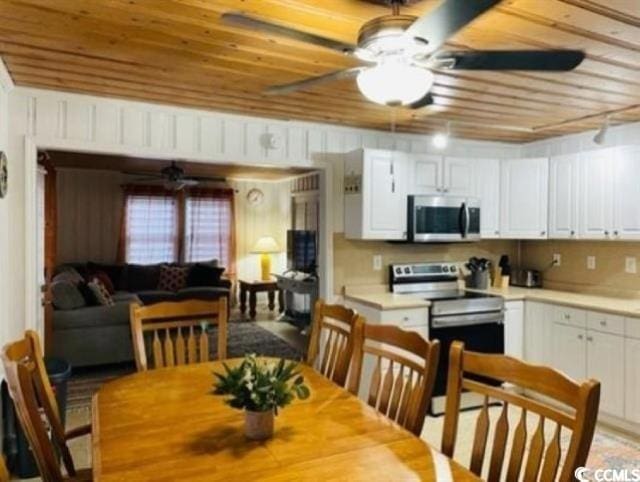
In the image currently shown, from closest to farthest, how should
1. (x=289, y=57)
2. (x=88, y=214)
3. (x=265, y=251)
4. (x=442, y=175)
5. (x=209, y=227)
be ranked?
(x=289, y=57), (x=442, y=175), (x=88, y=214), (x=265, y=251), (x=209, y=227)

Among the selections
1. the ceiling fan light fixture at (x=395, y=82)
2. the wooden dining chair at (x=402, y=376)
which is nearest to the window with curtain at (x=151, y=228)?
the wooden dining chair at (x=402, y=376)

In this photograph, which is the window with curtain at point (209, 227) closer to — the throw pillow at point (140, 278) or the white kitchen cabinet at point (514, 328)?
the throw pillow at point (140, 278)

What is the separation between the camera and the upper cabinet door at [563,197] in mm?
4184

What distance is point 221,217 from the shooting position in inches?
341

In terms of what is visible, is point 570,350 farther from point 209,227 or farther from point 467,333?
point 209,227

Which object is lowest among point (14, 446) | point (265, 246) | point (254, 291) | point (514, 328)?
point (14, 446)

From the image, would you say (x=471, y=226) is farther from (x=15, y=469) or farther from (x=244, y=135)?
(x=15, y=469)

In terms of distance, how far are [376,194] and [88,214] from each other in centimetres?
574

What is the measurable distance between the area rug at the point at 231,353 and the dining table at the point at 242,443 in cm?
271

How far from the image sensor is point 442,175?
4258 mm

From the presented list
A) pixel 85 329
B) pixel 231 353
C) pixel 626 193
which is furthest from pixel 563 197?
pixel 85 329

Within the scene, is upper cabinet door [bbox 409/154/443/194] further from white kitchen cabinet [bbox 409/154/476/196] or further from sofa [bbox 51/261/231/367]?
sofa [bbox 51/261/231/367]

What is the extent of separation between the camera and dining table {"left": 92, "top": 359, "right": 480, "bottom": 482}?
52.0 inches

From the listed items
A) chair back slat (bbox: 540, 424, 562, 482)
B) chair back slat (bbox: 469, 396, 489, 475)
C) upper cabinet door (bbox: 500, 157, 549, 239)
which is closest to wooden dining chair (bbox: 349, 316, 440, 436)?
chair back slat (bbox: 469, 396, 489, 475)
